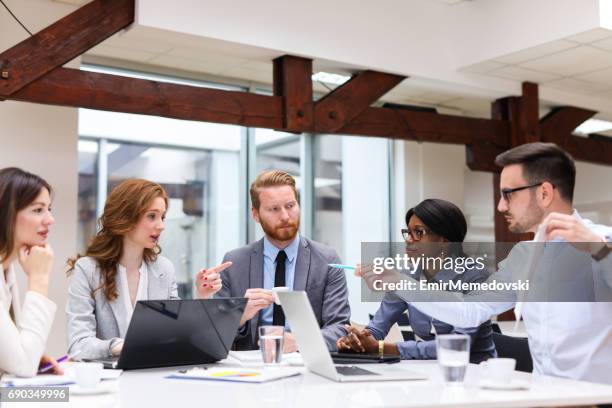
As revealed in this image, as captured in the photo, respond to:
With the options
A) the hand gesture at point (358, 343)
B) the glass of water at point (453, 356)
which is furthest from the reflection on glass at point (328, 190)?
the glass of water at point (453, 356)

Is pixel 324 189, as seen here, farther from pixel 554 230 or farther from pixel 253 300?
pixel 554 230

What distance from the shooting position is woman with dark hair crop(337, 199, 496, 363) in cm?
280

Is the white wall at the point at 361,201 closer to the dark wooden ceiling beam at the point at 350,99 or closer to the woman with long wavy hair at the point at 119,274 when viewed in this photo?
the dark wooden ceiling beam at the point at 350,99

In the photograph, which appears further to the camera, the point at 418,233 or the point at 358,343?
the point at 418,233

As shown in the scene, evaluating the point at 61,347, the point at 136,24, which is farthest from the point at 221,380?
the point at 61,347

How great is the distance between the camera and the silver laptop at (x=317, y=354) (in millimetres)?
2068

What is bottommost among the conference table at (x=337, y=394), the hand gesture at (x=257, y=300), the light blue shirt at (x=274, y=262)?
the conference table at (x=337, y=394)

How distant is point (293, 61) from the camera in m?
5.54

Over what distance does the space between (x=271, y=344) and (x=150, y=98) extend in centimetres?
296

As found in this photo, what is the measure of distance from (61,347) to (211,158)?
3513mm

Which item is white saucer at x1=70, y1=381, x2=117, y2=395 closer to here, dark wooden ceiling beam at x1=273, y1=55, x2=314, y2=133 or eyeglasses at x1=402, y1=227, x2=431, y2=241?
eyeglasses at x1=402, y1=227, x2=431, y2=241

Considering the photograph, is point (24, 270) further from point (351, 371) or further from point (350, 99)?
point (350, 99)

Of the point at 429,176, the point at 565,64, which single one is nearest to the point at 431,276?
the point at 565,64

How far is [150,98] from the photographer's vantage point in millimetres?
4961
